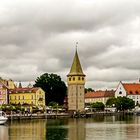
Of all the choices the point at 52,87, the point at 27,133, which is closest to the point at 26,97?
the point at 52,87

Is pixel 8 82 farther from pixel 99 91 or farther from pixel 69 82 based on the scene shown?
pixel 99 91

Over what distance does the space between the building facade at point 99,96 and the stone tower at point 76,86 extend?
46.3 m

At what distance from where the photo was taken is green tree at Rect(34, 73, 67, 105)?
120m

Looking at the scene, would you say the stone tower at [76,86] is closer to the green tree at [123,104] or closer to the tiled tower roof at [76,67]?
the tiled tower roof at [76,67]

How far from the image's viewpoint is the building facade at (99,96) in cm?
16588

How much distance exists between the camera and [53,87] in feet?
396

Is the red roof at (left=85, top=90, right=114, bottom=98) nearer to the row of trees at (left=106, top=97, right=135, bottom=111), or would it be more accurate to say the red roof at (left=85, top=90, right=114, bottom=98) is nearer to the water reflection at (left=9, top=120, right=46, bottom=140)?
the row of trees at (left=106, top=97, right=135, bottom=111)

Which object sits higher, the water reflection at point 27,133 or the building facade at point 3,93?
the building facade at point 3,93

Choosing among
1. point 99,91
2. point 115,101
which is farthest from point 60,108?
point 99,91

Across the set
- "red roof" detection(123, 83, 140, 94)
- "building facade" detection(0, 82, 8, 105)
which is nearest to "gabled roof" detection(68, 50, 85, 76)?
"building facade" detection(0, 82, 8, 105)

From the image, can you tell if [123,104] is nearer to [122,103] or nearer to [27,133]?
[122,103]

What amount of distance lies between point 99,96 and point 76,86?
168 feet

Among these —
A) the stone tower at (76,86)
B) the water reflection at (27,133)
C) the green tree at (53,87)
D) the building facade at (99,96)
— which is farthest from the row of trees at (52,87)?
the water reflection at (27,133)

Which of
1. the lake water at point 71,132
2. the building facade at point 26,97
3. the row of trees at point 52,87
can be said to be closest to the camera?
the lake water at point 71,132
